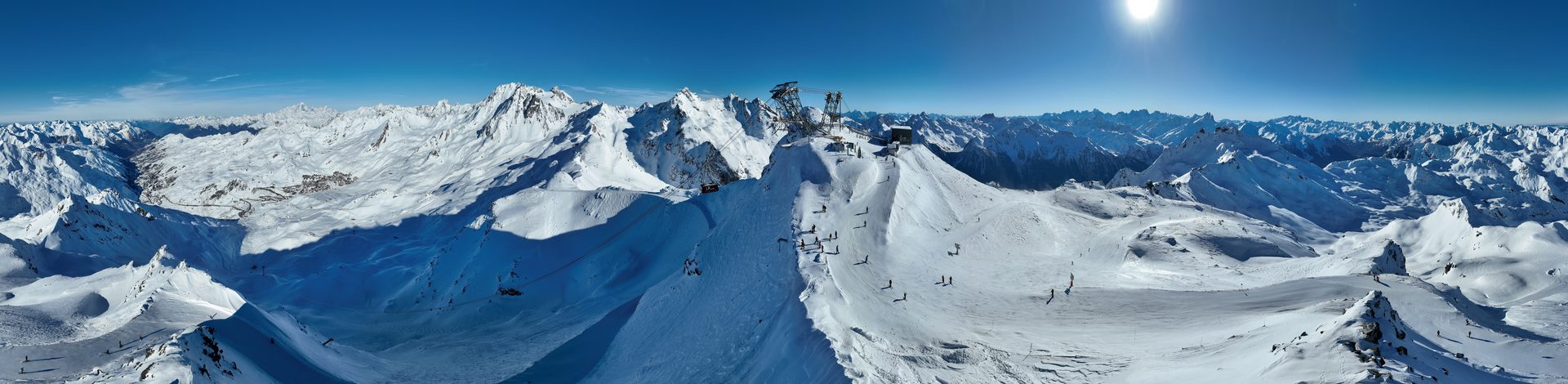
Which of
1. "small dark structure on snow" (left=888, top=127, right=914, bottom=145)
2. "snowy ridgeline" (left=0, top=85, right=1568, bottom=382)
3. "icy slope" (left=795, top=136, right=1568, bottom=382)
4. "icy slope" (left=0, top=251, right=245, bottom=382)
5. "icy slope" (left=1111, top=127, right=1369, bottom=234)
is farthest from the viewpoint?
"icy slope" (left=1111, top=127, right=1369, bottom=234)

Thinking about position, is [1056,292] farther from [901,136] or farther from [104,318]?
[104,318]

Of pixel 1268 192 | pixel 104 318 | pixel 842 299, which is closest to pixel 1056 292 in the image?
pixel 842 299

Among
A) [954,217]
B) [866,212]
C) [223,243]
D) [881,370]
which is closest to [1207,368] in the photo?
[881,370]

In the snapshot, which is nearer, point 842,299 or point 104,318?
point 842,299

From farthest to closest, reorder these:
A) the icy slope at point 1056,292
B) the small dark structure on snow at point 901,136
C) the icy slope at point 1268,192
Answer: the icy slope at point 1268,192 < the small dark structure on snow at point 901,136 < the icy slope at point 1056,292

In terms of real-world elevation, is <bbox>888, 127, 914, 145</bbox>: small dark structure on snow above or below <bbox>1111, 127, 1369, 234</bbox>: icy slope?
above

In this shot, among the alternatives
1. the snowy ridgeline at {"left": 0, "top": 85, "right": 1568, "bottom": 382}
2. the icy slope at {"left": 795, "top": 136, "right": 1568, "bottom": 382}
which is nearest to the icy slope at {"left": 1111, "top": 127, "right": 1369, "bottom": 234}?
the snowy ridgeline at {"left": 0, "top": 85, "right": 1568, "bottom": 382}

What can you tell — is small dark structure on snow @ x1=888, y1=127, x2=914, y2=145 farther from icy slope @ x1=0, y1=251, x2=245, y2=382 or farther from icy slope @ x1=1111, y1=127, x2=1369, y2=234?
icy slope @ x1=1111, y1=127, x2=1369, y2=234

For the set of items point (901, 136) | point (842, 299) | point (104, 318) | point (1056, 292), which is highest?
point (901, 136)

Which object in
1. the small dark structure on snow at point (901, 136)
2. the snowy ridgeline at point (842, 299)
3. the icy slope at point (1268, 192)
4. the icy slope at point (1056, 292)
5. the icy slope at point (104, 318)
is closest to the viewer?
the icy slope at point (1056, 292)

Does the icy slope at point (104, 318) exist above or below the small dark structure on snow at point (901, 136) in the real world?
below

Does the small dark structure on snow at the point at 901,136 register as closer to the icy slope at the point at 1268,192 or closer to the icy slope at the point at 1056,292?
the icy slope at the point at 1056,292

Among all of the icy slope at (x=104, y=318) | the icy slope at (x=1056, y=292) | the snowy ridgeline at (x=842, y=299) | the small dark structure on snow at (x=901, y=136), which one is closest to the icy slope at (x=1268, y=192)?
the snowy ridgeline at (x=842, y=299)
